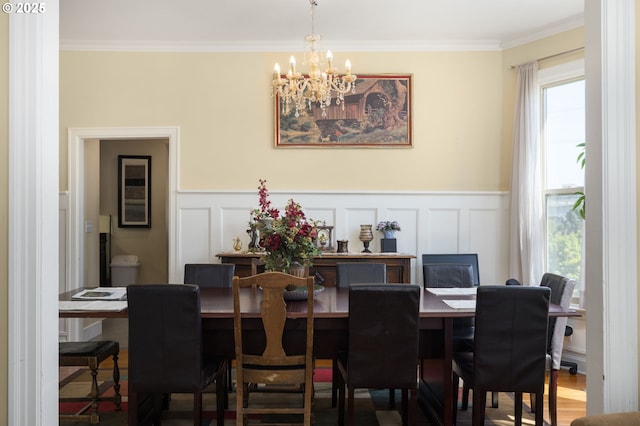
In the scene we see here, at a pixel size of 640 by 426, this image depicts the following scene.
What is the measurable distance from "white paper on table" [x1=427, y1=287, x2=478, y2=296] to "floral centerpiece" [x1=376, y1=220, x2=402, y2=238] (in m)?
1.16

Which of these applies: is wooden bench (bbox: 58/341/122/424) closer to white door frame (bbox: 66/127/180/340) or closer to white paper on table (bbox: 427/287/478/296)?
white door frame (bbox: 66/127/180/340)

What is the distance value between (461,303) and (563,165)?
244cm

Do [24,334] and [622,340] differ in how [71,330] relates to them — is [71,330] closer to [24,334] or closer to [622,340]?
[24,334]

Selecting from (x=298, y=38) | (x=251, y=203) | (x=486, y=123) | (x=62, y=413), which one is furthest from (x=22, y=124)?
(x=486, y=123)

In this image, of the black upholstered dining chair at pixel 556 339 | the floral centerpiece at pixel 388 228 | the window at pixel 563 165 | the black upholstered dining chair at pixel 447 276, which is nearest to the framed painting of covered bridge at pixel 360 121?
the floral centerpiece at pixel 388 228

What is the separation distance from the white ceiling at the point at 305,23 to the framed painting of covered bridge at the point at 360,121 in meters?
0.52

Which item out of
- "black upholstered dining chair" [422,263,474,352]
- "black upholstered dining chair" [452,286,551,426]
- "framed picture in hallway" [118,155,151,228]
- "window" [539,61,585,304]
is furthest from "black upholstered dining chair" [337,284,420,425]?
"framed picture in hallway" [118,155,151,228]

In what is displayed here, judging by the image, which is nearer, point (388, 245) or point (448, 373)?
point (448, 373)

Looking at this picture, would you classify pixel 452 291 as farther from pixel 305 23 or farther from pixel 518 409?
pixel 305 23

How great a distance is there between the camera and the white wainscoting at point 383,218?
4.95 metres

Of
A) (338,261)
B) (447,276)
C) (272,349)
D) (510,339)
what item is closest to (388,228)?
(338,261)

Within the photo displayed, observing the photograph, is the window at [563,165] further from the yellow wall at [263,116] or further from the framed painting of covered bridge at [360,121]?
the framed painting of covered bridge at [360,121]

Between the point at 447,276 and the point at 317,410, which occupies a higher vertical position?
the point at 447,276

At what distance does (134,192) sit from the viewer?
670 centimetres
